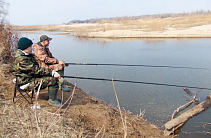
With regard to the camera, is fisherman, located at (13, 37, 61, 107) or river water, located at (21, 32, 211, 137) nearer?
fisherman, located at (13, 37, 61, 107)

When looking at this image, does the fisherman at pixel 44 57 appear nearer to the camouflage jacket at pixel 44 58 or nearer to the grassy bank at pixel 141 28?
the camouflage jacket at pixel 44 58

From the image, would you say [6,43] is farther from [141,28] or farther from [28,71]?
[141,28]

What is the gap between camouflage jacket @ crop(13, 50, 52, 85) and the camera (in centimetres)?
316

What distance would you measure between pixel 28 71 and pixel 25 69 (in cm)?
7

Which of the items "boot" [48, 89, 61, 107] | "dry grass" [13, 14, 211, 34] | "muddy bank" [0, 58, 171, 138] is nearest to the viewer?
"muddy bank" [0, 58, 171, 138]

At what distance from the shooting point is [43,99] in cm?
404

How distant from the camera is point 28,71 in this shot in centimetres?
325

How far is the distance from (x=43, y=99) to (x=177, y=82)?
14.5 ft

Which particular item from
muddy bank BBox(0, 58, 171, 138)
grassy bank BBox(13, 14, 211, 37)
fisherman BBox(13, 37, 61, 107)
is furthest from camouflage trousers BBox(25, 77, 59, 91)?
grassy bank BBox(13, 14, 211, 37)

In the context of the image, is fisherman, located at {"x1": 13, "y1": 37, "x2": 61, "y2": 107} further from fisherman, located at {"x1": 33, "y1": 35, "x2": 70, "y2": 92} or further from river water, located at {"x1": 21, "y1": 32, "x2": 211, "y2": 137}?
river water, located at {"x1": 21, "y1": 32, "x2": 211, "y2": 137}

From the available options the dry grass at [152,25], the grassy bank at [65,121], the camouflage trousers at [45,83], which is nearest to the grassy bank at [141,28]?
the dry grass at [152,25]

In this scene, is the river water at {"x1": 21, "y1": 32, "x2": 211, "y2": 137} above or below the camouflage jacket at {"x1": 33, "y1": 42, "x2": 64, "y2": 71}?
below

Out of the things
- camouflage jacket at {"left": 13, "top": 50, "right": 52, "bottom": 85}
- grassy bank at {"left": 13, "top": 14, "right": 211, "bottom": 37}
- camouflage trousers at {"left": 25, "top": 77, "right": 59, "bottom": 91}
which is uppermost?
grassy bank at {"left": 13, "top": 14, "right": 211, "bottom": 37}

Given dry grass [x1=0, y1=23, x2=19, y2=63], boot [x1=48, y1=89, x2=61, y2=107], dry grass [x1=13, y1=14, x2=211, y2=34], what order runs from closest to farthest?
boot [x1=48, y1=89, x2=61, y2=107] → dry grass [x1=0, y1=23, x2=19, y2=63] → dry grass [x1=13, y1=14, x2=211, y2=34]
